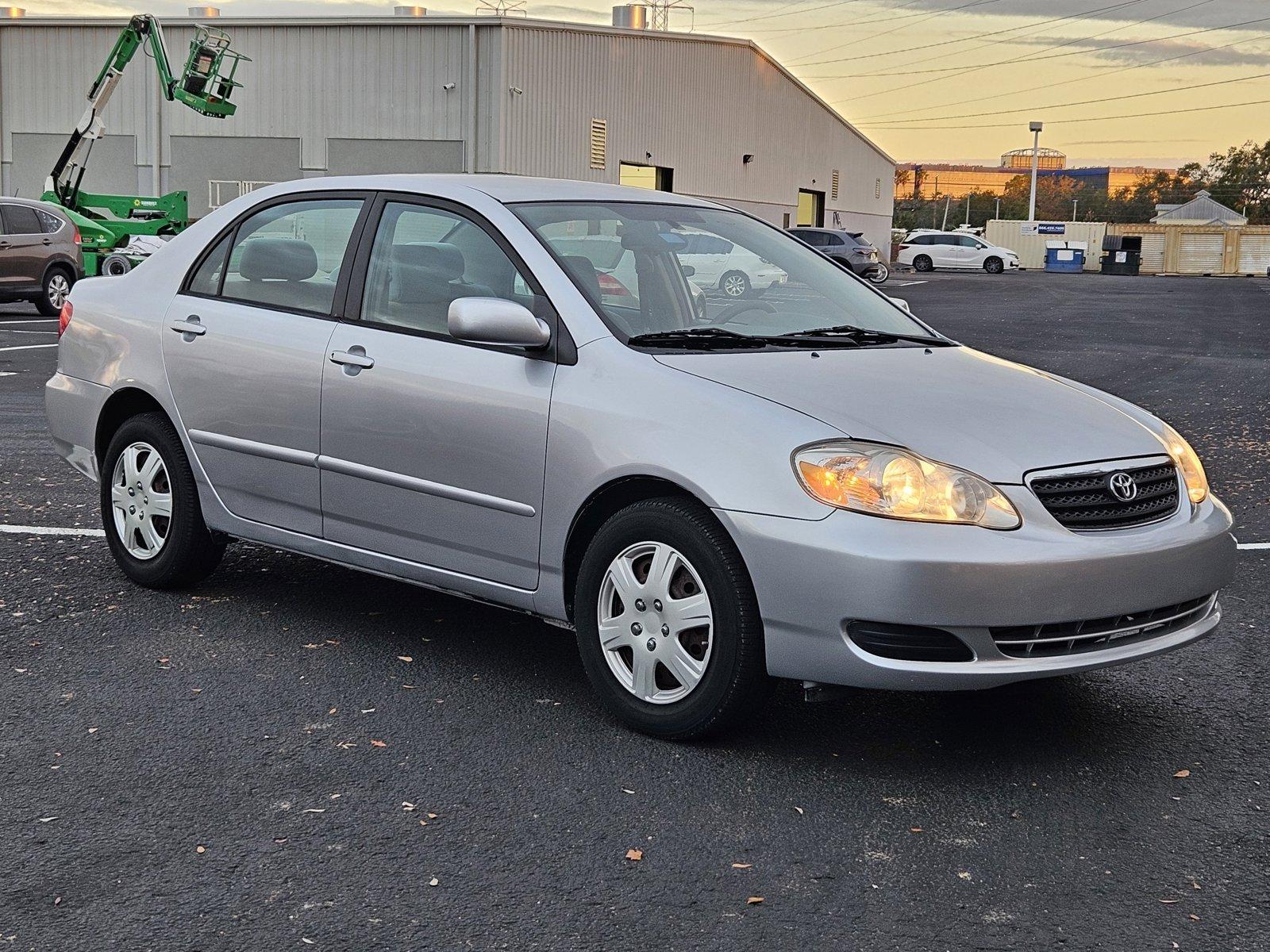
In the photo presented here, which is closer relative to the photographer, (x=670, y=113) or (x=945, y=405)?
(x=945, y=405)

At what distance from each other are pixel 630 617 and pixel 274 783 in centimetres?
107

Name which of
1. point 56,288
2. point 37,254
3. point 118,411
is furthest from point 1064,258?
point 118,411

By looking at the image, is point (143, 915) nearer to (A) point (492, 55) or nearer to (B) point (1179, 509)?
(B) point (1179, 509)

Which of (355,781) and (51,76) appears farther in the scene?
(51,76)

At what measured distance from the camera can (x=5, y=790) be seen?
3898mm

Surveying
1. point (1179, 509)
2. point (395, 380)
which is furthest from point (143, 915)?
point (1179, 509)

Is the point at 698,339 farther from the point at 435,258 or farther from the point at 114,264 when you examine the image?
the point at 114,264

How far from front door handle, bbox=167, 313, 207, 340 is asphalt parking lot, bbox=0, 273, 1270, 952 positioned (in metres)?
1.02

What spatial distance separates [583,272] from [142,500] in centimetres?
218

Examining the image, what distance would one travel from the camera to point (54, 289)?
20672 millimetres

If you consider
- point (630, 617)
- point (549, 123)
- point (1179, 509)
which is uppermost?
point (549, 123)

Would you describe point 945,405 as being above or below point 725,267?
below

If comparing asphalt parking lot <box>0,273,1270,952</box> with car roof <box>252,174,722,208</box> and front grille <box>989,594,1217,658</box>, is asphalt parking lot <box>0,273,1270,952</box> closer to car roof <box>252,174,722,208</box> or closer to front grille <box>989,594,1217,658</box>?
front grille <box>989,594,1217,658</box>

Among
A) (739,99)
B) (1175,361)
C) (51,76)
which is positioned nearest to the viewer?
(1175,361)
